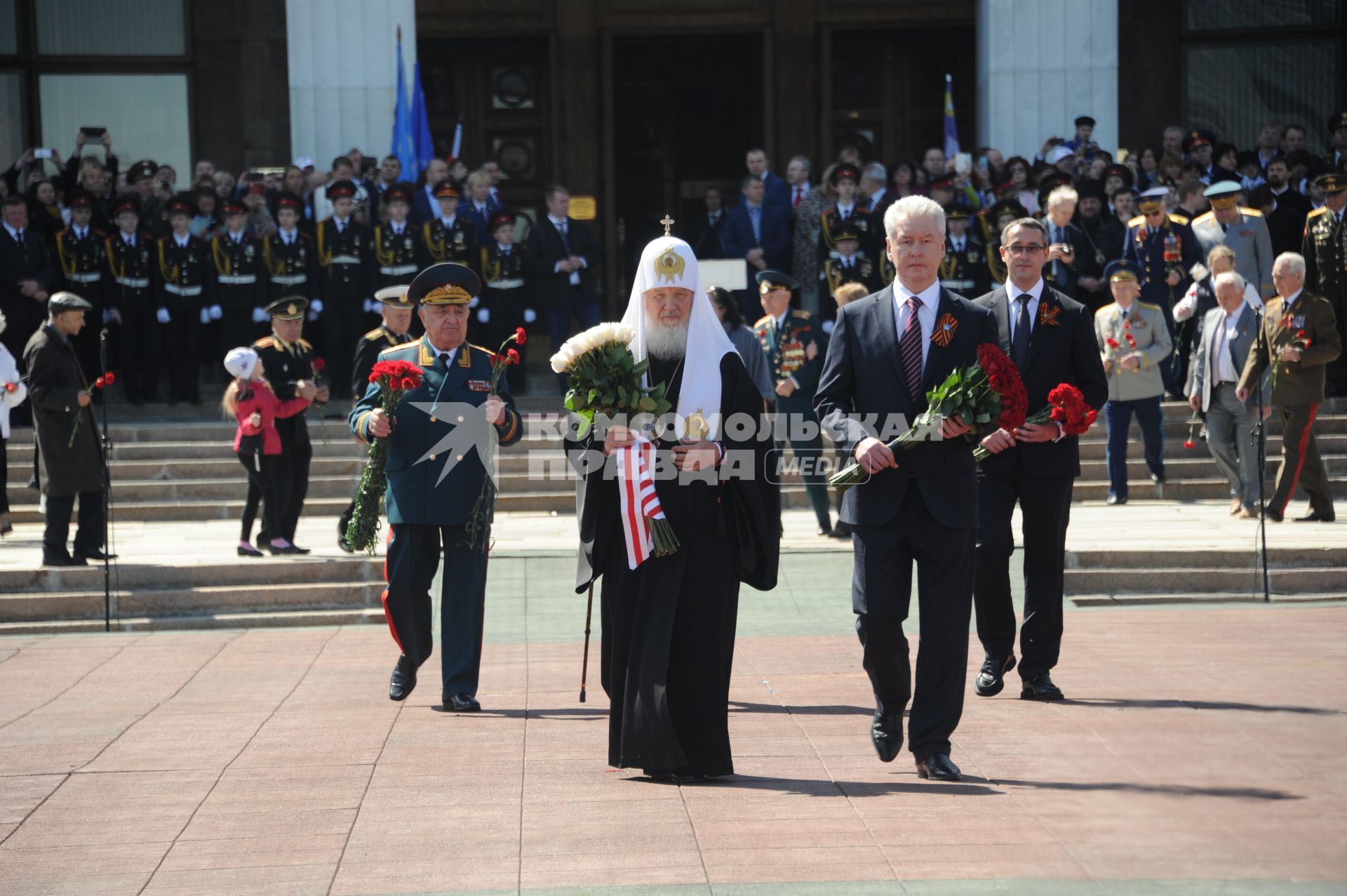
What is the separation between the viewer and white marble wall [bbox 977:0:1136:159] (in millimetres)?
19172

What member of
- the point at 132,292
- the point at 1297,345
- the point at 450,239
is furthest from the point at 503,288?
the point at 1297,345

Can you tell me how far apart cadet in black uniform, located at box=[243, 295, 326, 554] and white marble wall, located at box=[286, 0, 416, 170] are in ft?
23.9

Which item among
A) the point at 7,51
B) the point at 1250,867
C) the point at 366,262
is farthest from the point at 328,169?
the point at 1250,867

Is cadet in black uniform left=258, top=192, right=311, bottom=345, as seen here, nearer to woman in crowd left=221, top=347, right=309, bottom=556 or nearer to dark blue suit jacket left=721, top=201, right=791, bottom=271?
dark blue suit jacket left=721, top=201, right=791, bottom=271

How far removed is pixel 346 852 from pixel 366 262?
1147 cm

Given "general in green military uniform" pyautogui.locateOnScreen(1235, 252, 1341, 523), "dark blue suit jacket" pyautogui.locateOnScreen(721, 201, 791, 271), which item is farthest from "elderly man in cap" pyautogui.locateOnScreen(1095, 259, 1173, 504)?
"dark blue suit jacket" pyautogui.locateOnScreen(721, 201, 791, 271)

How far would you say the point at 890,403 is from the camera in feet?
20.3

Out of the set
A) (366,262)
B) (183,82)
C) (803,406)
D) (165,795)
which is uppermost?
(183,82)

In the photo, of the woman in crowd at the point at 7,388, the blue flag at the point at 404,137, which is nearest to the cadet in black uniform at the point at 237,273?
the blue flag at the point at 404,137

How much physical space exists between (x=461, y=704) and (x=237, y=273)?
9.53 meters

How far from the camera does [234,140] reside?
20.6 metres

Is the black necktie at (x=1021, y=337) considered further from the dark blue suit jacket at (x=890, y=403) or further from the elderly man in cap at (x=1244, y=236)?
the elderly man in cap at (x=1244, y=236)

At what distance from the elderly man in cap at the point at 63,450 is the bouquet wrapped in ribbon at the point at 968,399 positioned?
709 centimetres

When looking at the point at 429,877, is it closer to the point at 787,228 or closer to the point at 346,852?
the point at 346,852
